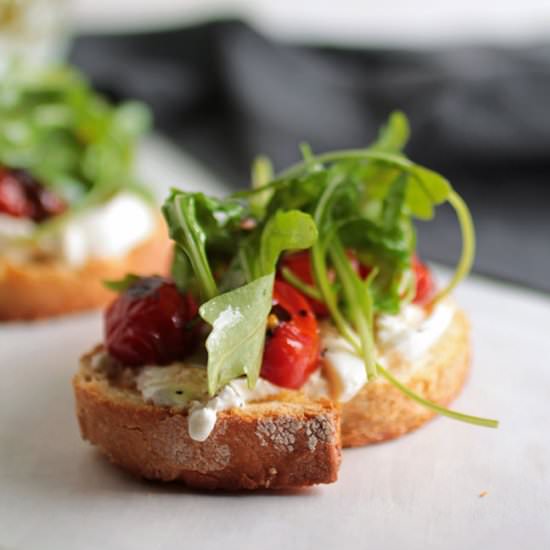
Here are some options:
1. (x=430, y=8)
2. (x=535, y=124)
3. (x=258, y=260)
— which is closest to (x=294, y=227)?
(x=258, y=260)

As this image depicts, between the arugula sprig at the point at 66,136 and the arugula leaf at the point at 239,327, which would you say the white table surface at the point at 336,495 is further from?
the arugula sprig at the point at 66,136

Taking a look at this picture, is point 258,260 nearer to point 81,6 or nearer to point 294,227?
point 294,227

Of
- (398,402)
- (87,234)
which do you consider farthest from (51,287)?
(398,402)

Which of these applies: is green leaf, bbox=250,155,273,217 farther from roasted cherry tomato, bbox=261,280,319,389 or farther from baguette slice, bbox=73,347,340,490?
baguette slice, bbox=73,347,340,490

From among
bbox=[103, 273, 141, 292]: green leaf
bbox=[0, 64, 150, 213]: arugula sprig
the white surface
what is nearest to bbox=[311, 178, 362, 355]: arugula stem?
bbox=[103, 273, 141, 292]: green leaf

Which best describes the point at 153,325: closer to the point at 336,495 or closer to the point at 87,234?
the point at 336,495
